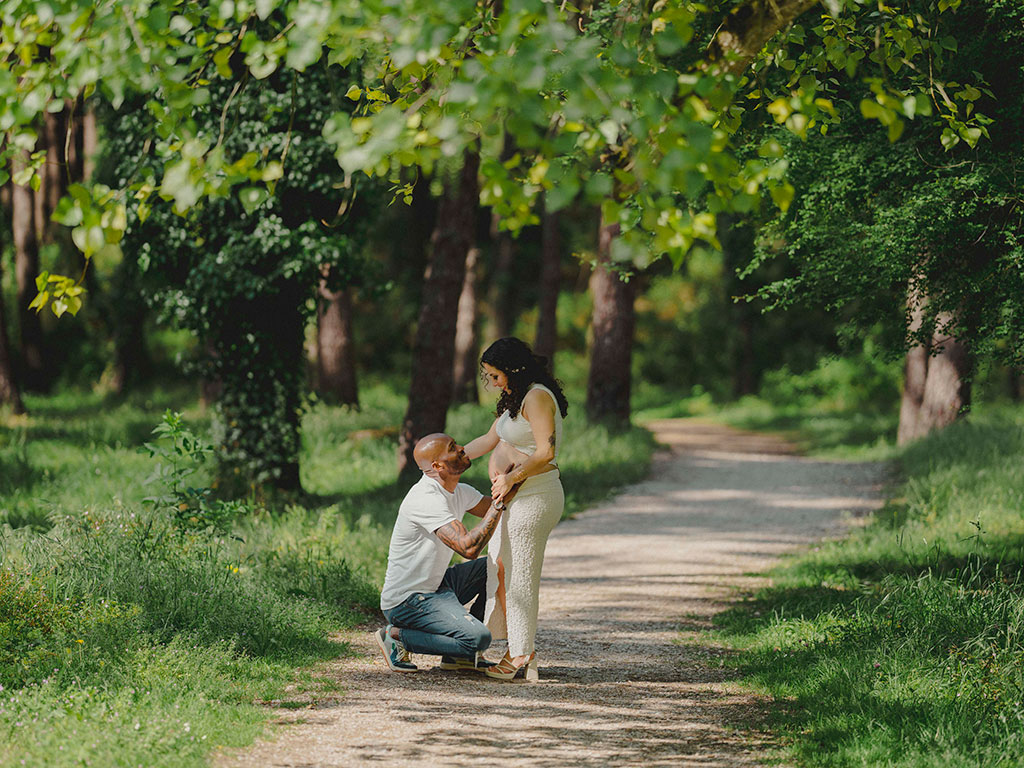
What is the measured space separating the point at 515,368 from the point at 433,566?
1275mm

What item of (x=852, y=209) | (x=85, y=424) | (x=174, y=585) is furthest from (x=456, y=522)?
(x=85, y=424)

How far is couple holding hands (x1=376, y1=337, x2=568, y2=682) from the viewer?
6.02m

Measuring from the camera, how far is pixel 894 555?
30.0 ft

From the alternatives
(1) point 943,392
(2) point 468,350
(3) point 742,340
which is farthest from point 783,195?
(3) point 742,340

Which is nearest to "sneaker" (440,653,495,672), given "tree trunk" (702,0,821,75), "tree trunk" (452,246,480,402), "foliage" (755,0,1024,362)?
"foliage" (755,0,1024,362)

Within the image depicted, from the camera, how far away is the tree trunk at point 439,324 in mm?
13742

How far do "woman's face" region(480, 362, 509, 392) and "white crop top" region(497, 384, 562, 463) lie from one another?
6.1 inches

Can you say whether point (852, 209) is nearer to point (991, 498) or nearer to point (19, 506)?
point (991, 498)

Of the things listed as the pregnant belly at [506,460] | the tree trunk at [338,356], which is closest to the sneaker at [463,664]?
the pregnant belly at [506,460]

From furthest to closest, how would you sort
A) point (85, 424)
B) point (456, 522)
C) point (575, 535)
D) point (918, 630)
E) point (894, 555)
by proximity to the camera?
1. point (85, 424)
2. point (575, 535)
3. point (894, 555)
4. point (918, 630)
5. point (456, 522)

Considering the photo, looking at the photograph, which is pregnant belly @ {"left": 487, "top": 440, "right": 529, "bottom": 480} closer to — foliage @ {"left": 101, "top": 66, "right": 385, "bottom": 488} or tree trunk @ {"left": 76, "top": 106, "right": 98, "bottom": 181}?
foliage @ {"left": 101, "top": 66, "right": 385, "bottom": 488}

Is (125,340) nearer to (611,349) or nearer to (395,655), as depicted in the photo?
(611,349)

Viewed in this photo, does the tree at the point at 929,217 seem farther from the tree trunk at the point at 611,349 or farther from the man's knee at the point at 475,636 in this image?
the tree trunk at the point at 611,349

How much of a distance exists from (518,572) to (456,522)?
1.65 ft
